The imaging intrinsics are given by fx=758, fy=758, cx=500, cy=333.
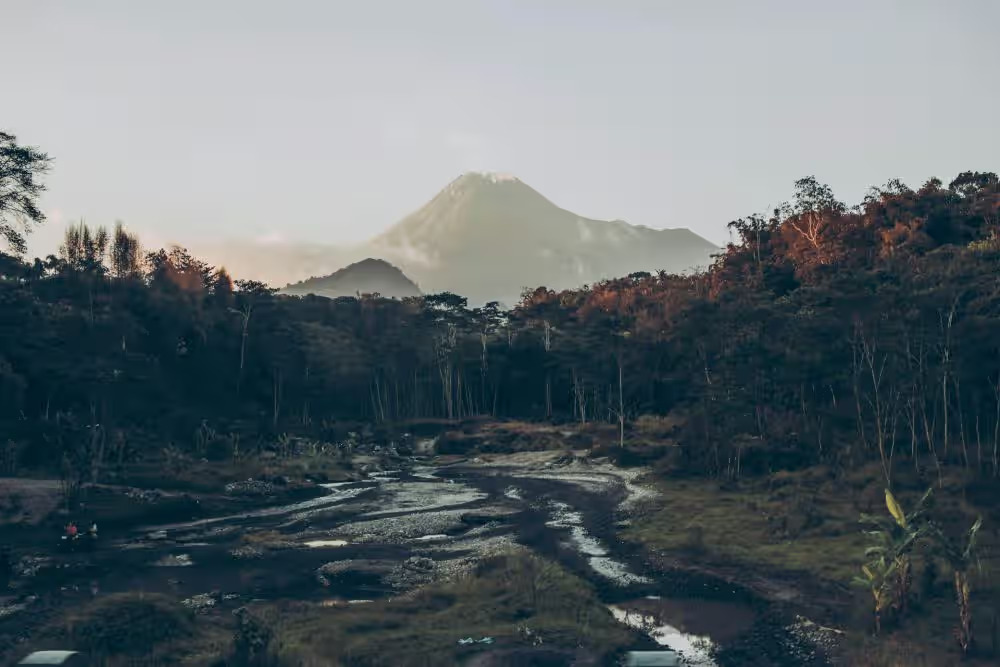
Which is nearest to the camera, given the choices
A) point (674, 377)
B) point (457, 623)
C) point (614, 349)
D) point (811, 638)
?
point (811, 638)

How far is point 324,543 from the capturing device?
119 ft

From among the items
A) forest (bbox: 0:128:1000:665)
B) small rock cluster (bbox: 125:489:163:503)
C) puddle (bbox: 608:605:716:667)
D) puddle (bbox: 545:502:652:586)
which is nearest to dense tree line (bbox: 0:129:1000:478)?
forest (bbox: 0:128:1000:665)

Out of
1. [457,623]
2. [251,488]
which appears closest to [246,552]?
[457,623]

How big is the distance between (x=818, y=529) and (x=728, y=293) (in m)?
43.8

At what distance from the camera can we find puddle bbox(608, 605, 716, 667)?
64.3 ft

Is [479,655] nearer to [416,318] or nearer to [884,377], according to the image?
[884,377]

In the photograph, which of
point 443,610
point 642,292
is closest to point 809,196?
point 642,292

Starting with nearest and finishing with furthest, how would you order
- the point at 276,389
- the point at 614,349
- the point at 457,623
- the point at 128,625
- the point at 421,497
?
the point at 128,625 → the point at 457,623 → the point at 421,497 → the point at 614,349 → the point at 276,389

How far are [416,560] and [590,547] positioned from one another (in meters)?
8.22

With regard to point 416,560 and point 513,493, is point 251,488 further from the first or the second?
point 416,560

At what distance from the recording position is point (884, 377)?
47.6m

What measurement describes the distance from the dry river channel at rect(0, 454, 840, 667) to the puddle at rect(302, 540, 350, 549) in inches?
2.2

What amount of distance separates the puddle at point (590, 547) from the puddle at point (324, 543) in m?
10.9

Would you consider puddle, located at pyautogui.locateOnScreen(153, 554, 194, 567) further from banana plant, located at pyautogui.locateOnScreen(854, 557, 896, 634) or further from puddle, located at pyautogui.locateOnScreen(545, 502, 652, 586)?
banana plant, located at pyautogui.locateOnScreen(854, 557, 896, 634)
